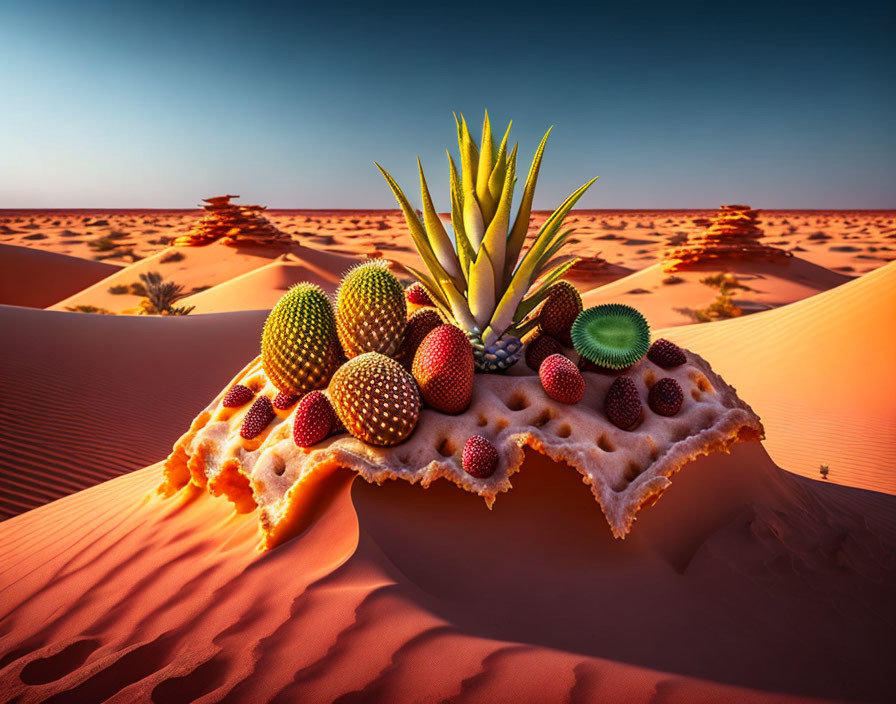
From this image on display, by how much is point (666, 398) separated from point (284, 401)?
2045mm

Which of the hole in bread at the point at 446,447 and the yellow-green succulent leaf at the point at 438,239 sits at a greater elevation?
Answer: the yellow-green succulent leaf at the point at 438,239

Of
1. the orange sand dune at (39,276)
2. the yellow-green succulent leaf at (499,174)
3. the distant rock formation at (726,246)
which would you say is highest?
the yellow-green succulent leaf at (499,174)

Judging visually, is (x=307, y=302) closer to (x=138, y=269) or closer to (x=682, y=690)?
(x=682, y=690)

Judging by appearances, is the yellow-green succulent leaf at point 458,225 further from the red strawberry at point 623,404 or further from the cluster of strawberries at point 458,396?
the red strawberry at point 623,404

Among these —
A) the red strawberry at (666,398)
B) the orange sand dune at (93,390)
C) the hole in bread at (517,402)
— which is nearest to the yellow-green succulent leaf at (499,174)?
the hole in bread at (517,402)

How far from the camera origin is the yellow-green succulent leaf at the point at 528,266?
2592 millimetres

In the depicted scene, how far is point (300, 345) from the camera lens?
8.27 ft

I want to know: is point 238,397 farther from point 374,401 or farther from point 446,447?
point 446,447

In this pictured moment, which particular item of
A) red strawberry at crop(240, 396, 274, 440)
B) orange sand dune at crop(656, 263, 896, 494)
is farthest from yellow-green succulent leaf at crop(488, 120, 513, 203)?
orange sand dune at crop(656, 263, 896, 494)

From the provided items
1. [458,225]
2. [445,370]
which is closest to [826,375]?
[458,225]

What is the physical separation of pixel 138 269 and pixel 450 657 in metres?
24.3

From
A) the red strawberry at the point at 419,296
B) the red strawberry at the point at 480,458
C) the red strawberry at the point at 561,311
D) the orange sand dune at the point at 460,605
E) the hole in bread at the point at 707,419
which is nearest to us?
the orange sand dune at the point at 460,605

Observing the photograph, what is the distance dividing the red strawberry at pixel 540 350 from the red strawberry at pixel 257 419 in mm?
1509

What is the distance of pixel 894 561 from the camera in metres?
2.71
